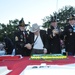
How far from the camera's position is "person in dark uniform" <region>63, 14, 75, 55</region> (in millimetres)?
6807

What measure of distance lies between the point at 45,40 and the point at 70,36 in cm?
125

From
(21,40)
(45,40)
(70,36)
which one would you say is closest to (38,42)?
(45,40)

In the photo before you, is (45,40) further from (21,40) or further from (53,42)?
(53,42)

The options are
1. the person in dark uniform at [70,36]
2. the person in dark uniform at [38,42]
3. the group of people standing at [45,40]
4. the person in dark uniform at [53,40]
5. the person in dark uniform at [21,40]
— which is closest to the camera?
the person in dark uniform at [38,42]

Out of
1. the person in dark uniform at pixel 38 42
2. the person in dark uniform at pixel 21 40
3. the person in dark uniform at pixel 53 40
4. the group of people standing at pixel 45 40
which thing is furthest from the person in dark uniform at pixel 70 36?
the person in dark uniform at pixel 38 42

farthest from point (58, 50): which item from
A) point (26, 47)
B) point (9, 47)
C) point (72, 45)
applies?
point (9, 47)

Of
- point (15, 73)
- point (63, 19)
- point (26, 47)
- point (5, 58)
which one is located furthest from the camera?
point (63, 19)

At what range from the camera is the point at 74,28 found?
689 cm

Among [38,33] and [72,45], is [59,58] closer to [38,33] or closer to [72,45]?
[38,33]

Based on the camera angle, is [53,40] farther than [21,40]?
Yes

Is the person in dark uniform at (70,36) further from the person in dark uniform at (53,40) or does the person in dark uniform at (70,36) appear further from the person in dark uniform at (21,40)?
the person in dark uniform at (21,40)

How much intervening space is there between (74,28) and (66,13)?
49512 mm

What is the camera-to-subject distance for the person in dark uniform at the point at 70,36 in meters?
6.81

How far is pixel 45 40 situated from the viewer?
5938 millimetres
